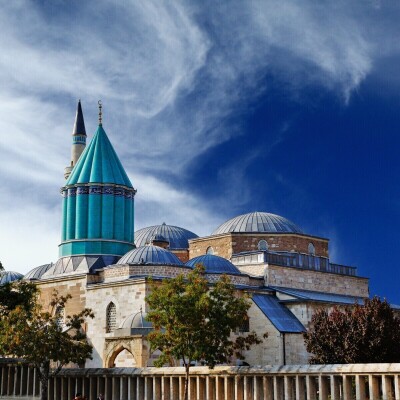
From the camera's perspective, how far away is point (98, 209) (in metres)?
40.8

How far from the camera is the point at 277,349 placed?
36.4 metres

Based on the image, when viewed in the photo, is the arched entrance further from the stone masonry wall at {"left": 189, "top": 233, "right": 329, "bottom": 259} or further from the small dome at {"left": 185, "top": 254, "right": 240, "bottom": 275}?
the stone masonry wall at {"left": 189, "top": 233, "right": 329, "bottom": 259}

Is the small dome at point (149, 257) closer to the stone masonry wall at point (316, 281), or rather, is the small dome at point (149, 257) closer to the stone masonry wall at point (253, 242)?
the stone masonry wall at point (316, 281)

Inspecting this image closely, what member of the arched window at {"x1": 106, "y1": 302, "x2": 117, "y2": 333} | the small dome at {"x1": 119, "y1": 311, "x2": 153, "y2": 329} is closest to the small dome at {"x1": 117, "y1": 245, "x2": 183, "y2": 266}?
the arched window at {"x1": 106, "y1": 302, "x2": 117, "y2": 333}

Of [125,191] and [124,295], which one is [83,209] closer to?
[125,191]

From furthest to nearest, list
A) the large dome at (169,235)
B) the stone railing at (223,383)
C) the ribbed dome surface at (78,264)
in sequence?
the large dome at (169,235) < the ribbed dome surface at (78,264) < the stone railing at (223,383)

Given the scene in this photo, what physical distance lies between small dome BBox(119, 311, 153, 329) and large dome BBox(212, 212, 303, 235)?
47.0 feet

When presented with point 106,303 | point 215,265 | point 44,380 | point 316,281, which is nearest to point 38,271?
point 106,303

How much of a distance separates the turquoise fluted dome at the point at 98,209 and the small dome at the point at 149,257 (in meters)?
2.95

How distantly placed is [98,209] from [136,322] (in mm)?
10350

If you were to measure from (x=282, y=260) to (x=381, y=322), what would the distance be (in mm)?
14547

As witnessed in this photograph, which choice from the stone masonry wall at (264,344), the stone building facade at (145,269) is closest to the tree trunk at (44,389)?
the stone building facade at (145,269)

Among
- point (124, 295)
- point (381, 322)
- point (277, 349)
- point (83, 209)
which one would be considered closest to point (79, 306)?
point (124, 295)

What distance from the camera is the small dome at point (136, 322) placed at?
31906mm
